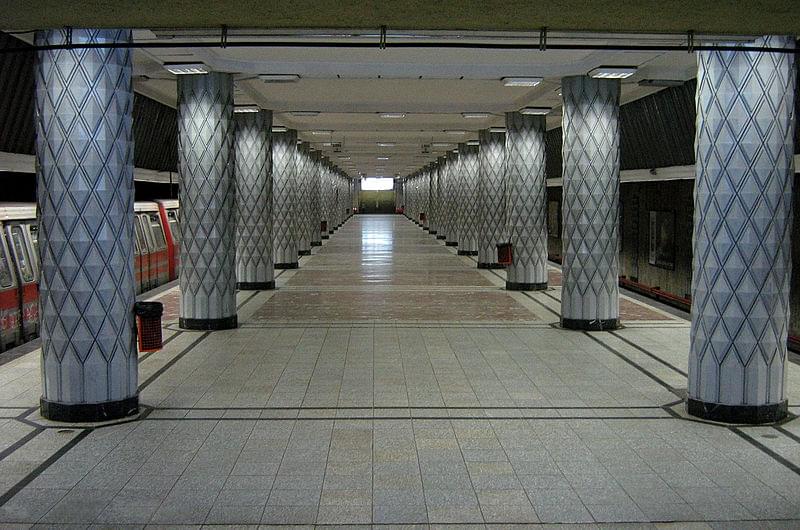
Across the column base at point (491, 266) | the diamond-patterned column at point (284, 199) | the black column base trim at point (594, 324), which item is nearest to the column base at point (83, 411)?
the black column base trim at point (594, 324)

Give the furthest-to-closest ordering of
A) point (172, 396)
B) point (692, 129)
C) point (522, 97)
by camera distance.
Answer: point (522, 97) → point (692, 129) → point (172, 396)

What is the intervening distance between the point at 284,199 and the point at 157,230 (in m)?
4.01

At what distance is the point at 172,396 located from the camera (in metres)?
8.67

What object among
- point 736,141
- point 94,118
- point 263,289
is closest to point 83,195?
point 94,118

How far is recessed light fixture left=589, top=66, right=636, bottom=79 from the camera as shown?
38.6ft

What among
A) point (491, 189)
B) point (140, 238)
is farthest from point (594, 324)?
point (140, 238)

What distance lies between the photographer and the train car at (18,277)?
448 inches

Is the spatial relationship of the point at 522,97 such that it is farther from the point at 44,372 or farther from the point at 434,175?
the point at 434,175

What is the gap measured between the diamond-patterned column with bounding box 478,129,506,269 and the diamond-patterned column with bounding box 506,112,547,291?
4069mm

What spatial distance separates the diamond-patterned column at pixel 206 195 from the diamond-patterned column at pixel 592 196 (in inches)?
210

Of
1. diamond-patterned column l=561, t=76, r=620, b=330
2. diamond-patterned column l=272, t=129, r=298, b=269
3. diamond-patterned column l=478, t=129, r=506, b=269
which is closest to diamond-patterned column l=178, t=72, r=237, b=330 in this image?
diamond-patterned column l=561, t=76, r=620, b=330

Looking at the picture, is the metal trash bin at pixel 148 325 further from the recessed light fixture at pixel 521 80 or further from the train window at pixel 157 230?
the train window at pixel 157 230

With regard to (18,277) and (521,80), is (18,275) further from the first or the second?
(521,80)

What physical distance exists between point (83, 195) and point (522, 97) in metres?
11.3
